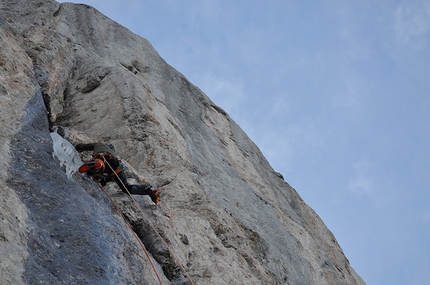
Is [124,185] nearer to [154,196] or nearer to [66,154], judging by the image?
[154,196]

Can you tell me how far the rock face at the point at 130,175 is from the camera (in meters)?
6.87

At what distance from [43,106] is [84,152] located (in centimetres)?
128

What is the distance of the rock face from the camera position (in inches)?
271

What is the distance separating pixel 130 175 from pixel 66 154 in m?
1.80

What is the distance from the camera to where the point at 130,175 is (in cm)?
1049

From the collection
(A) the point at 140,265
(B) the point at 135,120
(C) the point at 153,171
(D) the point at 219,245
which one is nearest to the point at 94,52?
(B) the point at 135,120

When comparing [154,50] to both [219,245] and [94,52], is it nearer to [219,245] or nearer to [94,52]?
[94,52]

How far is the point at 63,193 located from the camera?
25.0 feet

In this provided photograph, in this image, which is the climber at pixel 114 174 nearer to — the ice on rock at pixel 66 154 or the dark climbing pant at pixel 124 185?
the dark climbing pant at pixel 124 185

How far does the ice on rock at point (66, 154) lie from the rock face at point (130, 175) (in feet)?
0.72

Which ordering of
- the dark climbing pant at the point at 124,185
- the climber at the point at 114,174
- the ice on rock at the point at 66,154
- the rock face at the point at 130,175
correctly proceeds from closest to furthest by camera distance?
1. the rock face at the point at 130,175
2. the ice on rock at the point at 66,154
3. the climber at the point at 114,174
4. the dark climbing pant at the point at 124,185

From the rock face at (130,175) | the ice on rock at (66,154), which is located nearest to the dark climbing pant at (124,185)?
the rock face at (130,175)

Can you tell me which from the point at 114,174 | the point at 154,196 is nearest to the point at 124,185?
the point at 114,174

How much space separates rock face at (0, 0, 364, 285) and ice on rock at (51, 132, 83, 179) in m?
0.22
